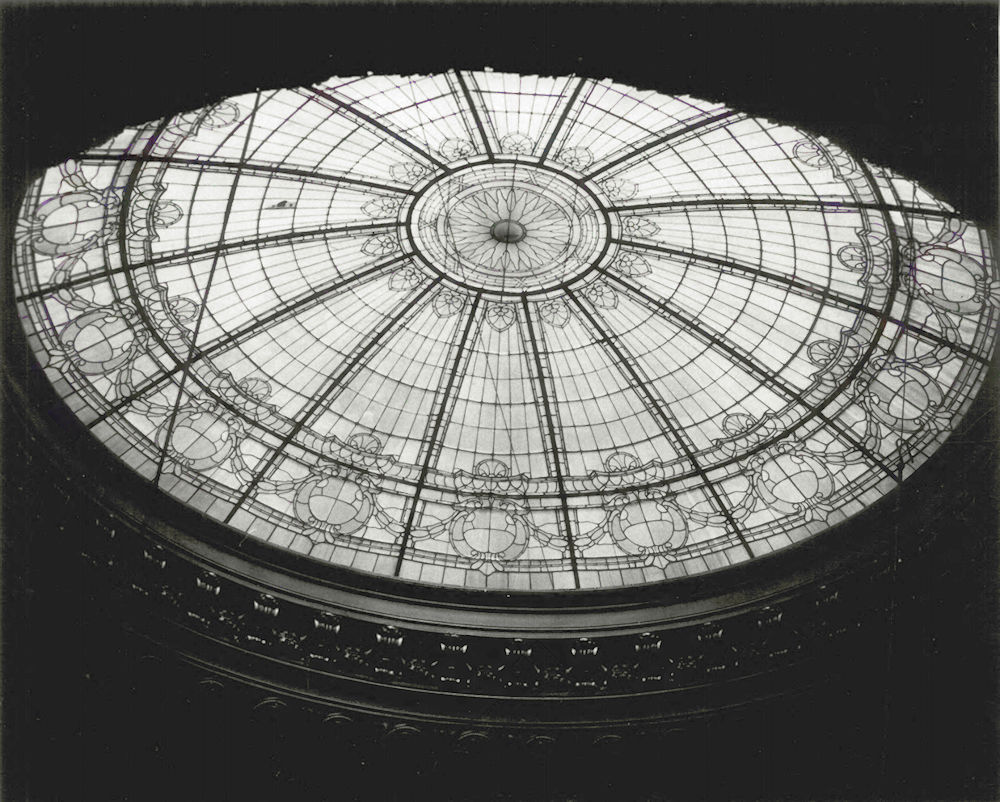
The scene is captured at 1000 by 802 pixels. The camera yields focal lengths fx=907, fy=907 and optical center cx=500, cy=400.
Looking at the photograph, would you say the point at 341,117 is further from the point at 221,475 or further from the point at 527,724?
the point at 527,724

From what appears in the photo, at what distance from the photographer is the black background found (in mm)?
6047

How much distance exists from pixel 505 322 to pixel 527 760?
5.88 metres

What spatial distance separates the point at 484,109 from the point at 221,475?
5744 mm

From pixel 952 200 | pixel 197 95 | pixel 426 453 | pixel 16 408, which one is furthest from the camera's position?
pixel 426 453

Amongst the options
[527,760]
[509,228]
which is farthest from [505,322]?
[527,760]

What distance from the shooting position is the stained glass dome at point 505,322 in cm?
1086

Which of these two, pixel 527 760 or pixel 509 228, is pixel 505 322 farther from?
pixel 527 760

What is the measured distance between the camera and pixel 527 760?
11.4 meters

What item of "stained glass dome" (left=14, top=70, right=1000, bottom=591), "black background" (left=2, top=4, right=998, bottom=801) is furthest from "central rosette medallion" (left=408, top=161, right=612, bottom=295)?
"black background" (left=2, top=4, right=998, bottom=801)

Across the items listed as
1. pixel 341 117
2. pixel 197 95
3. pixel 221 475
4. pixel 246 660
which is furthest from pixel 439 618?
pixel 197 95

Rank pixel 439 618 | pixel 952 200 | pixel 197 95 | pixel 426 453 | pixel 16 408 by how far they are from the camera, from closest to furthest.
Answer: pixel 197 95
pixel 952 200
pixel 16 408
pixel 439 618
pixel 426 453

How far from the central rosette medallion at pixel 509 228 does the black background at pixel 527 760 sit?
539 centimetres

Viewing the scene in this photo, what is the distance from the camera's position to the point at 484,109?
10.9m

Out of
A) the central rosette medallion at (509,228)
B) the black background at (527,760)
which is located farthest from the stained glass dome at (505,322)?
the black background at (527,760)
